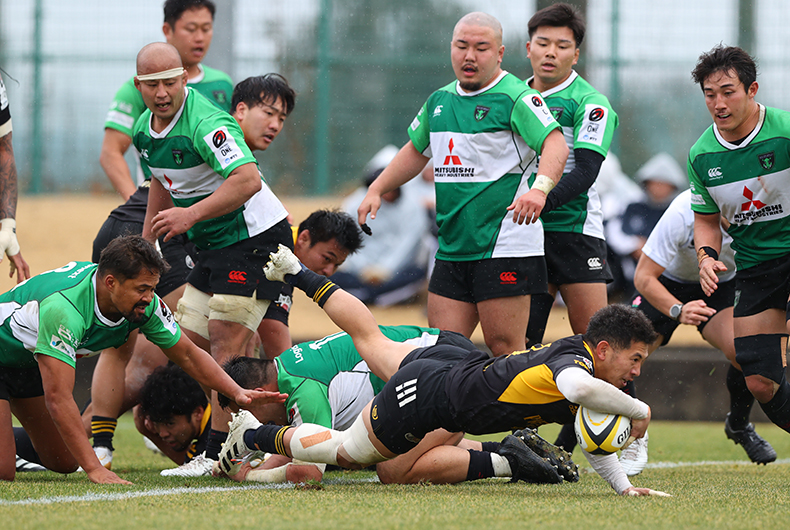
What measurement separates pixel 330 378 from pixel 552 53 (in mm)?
2289

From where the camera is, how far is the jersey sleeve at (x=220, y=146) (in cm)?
496

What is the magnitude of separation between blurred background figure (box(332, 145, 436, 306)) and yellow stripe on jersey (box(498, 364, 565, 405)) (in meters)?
6.70

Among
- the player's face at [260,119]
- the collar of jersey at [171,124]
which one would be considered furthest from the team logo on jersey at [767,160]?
the collar of jersey at [171,124]

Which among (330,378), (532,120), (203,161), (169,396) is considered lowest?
(169,396)

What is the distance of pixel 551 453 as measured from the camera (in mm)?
4684

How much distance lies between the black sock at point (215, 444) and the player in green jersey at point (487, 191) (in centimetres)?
134

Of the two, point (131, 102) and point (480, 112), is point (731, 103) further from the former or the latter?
point (131, 102)

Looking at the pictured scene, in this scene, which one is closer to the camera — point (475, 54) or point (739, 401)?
point (475, 54)

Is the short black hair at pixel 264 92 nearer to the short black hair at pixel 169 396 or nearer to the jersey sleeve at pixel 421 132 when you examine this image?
the jersey sleeve at pixel 421 132

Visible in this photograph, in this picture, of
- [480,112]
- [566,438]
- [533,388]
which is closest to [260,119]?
[480,112]

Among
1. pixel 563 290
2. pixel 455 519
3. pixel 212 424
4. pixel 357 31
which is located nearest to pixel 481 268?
pixel 563 290

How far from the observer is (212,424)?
5.23m

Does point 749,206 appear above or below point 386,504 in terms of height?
above

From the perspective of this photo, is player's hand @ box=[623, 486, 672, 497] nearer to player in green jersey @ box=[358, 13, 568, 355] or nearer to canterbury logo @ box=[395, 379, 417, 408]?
canterbury logo @ box=[395, 379, 417, 408]
